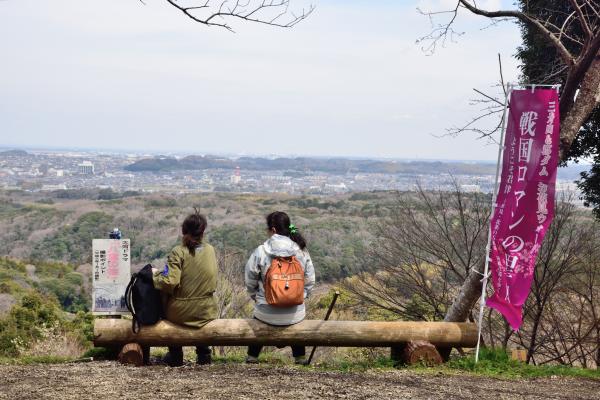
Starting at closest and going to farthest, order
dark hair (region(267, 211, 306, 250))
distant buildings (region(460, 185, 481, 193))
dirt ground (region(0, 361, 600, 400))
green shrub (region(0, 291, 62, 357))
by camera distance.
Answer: dirt ground (region(0, 361, 600, 400))
dark hair (region(267, 211, 306, 250))
distant buildings (region(460, 185, 481, 193))
green shrub (region(0, 291, 62, 357))

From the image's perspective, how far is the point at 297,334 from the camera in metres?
5.07

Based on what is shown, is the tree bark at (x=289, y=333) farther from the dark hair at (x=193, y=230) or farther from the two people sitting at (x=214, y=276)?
the dark hair at (x=193, y=230)

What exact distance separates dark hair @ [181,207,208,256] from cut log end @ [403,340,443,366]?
2.03 meters

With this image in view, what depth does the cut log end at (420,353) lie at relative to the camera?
5.26m

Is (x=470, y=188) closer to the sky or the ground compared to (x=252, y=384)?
closer to the sky

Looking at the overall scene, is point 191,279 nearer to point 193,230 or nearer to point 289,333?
point 193,230

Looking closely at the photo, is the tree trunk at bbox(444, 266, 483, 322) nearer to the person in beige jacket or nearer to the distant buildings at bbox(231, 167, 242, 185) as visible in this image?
the person in beige jacket

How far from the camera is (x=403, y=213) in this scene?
42.0 feet

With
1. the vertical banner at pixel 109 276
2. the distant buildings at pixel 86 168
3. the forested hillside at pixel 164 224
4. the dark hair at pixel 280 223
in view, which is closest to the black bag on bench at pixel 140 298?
the vertical banner at pixel 109 276

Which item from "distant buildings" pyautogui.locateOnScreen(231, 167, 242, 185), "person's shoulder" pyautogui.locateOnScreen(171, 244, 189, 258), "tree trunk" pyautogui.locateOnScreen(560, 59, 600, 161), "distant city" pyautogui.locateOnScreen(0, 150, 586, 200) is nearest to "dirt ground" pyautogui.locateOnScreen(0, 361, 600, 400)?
"person's shoulder" pyautogui.locateOnScreen(171, 244, 189, 258)

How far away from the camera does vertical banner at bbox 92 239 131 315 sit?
16.8ft

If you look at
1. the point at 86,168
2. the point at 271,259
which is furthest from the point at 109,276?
the point at 86,168

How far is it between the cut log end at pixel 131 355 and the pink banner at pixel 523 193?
303 centimetres

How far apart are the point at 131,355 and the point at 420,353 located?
242 centimetres
